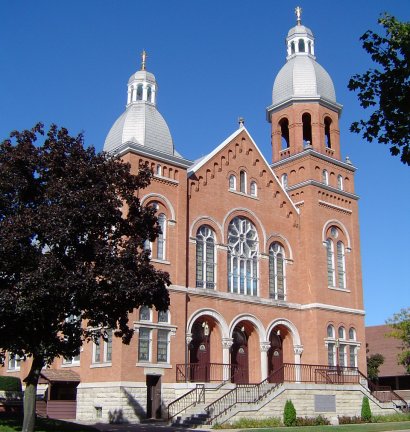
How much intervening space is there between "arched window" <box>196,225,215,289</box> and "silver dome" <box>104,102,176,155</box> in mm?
4852

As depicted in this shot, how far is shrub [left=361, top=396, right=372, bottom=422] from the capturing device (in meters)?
33.3

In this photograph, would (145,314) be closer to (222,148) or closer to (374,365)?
(222,148)

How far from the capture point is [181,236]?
33.4 m

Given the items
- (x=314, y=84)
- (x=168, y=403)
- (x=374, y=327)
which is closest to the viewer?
(x=168, y=403)

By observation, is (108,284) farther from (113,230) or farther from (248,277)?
(248,277)

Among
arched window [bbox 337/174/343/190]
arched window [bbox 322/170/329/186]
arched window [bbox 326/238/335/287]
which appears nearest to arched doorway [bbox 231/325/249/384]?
arched window [bbox 326/238/335/287]

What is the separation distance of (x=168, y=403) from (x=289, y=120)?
69.5 ft

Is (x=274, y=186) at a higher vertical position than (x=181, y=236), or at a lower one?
higher

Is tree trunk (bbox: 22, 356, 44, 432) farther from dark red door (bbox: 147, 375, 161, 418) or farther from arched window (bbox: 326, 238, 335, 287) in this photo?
arched window (bbox: 326, 238, 335, 287)

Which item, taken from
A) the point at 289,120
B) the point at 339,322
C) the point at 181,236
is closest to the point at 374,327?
the point at 339,322

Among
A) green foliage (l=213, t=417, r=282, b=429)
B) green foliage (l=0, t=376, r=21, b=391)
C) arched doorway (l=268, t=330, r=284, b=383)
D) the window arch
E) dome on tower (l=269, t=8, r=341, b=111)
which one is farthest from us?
dome on tower (l=269, t=8, r=341, b=111)

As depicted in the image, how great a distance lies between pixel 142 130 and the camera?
3422cm

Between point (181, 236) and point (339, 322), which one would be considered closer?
point (181, 236)

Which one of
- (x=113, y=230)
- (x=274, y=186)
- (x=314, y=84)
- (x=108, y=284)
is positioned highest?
(x=314, y=84)
